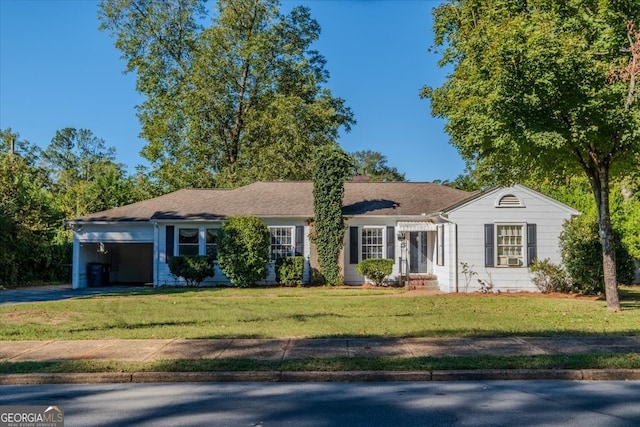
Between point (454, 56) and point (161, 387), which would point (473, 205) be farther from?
point (161, 387)

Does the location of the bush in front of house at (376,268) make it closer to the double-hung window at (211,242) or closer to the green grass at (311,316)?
the green grass at (311,316)

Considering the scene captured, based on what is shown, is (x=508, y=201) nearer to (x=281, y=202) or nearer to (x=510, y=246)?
(x=510, y=246)

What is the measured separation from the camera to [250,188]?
1041 inches

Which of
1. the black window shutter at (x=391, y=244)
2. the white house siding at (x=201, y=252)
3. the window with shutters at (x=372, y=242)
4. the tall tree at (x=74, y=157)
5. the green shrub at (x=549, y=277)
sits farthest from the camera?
the tall tree at (x=74, y=157)

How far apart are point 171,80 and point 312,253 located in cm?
1938

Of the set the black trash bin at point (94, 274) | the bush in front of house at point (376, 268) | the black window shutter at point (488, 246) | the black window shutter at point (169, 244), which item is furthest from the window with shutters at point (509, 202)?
the black trash bin at point (94, 274)

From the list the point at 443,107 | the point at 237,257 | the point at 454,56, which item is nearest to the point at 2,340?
the point at 237,257

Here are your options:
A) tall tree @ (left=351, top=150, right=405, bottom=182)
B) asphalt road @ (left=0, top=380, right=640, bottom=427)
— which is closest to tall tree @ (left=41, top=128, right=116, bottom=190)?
tall tree @ (left=351, top=150, right=405, bottom=182)

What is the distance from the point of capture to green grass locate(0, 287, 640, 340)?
10.9 meters

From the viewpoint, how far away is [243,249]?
2125 cm

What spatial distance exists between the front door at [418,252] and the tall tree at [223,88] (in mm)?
11077

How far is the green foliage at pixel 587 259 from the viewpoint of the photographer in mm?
18500

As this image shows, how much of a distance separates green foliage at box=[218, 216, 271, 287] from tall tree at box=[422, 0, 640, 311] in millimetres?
8963

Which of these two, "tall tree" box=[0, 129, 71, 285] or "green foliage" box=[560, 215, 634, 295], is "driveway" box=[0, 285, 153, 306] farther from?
"green foliage" box=[560, 215, 634, 295]
